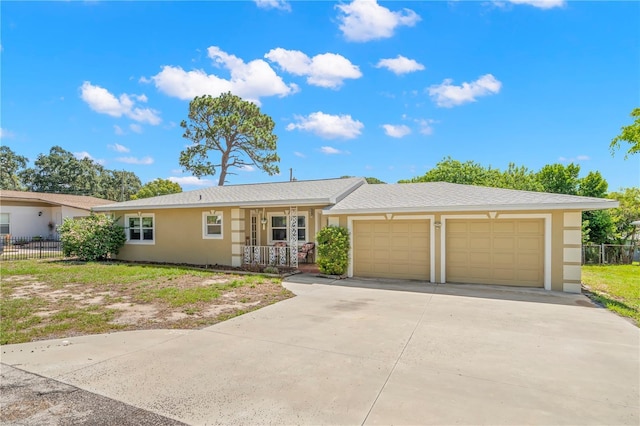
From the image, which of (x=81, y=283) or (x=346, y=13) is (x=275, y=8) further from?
(x=81, y=283)

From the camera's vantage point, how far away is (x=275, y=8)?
10484mm

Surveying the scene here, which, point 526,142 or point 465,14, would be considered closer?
point 465,14

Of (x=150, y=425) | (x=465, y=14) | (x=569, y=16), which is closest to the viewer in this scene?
(x=150, y=425)

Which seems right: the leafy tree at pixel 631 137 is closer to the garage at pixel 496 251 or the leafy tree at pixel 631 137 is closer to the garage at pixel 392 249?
the garage at pixel 496 251

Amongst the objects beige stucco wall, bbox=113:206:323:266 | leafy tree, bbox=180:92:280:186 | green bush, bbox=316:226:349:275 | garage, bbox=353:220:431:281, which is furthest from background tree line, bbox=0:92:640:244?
beige stucco wall, bbox=113:206:323:266

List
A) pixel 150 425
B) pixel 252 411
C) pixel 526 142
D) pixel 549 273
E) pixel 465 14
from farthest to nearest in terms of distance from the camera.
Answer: pixel 526 142, pixel 465 14, pixel 549 273, pixel 252 411, pixel 150 425

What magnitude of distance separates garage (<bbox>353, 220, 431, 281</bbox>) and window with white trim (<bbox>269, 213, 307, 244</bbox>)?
13.3 feet

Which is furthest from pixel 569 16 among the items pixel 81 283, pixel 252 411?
pixel 81 283

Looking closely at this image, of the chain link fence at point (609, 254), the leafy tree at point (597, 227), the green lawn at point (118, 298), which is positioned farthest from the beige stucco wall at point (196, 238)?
the leafy tree at point (597, 227)

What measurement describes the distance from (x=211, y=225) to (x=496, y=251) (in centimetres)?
1067

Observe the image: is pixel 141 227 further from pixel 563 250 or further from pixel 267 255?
pixel 563 250

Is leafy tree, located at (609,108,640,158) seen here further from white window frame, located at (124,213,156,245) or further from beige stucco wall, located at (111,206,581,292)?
white window frame, located at (124,213,156,245)

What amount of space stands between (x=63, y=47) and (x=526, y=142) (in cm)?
2523

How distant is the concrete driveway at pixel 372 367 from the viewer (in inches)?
123
